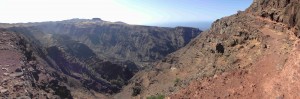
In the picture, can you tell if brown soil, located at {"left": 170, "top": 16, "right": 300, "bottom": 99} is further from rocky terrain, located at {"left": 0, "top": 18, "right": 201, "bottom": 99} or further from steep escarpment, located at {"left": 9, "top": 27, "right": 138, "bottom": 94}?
steep escarpment, located at {"left": 9, "top": 27, "right": 138, "bottom": 94}

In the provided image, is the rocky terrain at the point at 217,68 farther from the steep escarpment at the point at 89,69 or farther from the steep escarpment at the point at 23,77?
the steep escarpment at the point at 89,69

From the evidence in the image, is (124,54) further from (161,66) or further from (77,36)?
(161,66)

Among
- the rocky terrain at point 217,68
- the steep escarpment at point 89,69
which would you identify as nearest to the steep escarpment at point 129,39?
the steep escarpment at point 89,69

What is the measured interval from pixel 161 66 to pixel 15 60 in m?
23.9

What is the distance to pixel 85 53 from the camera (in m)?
109

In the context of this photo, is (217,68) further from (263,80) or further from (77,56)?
(77,56)

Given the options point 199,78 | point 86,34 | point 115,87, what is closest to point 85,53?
point 115,87

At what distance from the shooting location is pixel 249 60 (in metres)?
33.1

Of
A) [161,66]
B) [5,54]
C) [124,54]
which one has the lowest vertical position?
[124,54]

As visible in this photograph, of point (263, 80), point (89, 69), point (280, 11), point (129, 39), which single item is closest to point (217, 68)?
point (263, 80)

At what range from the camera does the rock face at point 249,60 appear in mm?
27297

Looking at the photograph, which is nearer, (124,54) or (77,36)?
(124,54)

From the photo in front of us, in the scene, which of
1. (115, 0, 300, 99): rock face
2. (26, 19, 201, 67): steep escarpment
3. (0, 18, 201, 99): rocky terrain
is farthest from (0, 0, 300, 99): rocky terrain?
(26, 19, 201, 67): steep escarpment

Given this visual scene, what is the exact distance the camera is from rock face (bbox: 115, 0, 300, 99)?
89.6 ft
